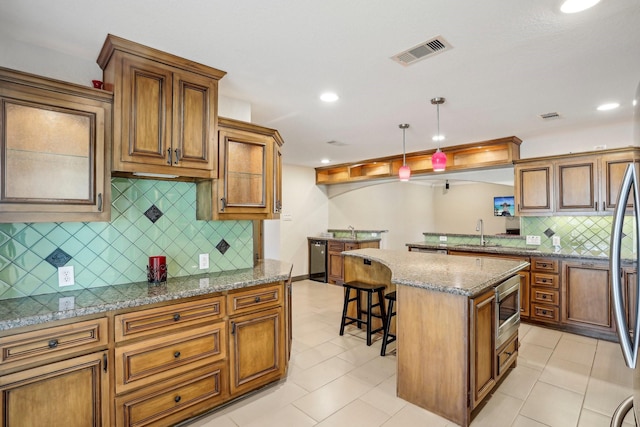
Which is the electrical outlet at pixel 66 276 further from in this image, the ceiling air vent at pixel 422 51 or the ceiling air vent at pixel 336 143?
the ceiling air vent at pixel 336 143

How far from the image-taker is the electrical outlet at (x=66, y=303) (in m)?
1.74

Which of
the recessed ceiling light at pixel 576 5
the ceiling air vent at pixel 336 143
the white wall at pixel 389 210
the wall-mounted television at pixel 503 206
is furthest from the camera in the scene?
the wall-mounted television at pixel 503 206

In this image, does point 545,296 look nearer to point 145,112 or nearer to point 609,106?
Result: point 609,106

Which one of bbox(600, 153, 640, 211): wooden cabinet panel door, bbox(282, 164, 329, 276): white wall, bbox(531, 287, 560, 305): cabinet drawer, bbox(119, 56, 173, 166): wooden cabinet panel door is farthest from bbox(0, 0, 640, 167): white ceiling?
bbox(282, 164, 329, 276): white wall

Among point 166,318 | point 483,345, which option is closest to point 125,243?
point 166,318

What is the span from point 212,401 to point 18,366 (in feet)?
3.79

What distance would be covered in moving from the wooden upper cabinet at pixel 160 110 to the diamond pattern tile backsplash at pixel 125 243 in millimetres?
424

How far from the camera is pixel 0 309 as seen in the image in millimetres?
1725

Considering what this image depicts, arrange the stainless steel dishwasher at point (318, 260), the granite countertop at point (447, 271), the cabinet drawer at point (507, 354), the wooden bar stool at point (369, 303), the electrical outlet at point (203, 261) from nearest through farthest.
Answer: the granite countertop at point (447, 271) → the cabinet drawer at point (507, 354) → the electrical outlet at point (203, 261) → the wooden bar stool at point (369, 303) → the stainless steel dishwasher at point (318, 260)

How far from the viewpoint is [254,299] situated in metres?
2.46

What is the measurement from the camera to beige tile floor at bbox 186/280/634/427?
2.21 m

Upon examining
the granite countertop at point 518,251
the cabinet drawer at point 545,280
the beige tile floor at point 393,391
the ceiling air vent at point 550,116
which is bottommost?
the beige tile floor at point 393,391

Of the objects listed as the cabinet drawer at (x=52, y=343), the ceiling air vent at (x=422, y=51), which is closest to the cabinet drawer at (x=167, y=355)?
the cabinet drawer at (x=52, y=343)

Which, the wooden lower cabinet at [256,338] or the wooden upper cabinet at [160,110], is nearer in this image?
the wooden upper cabinet at [160,110]
